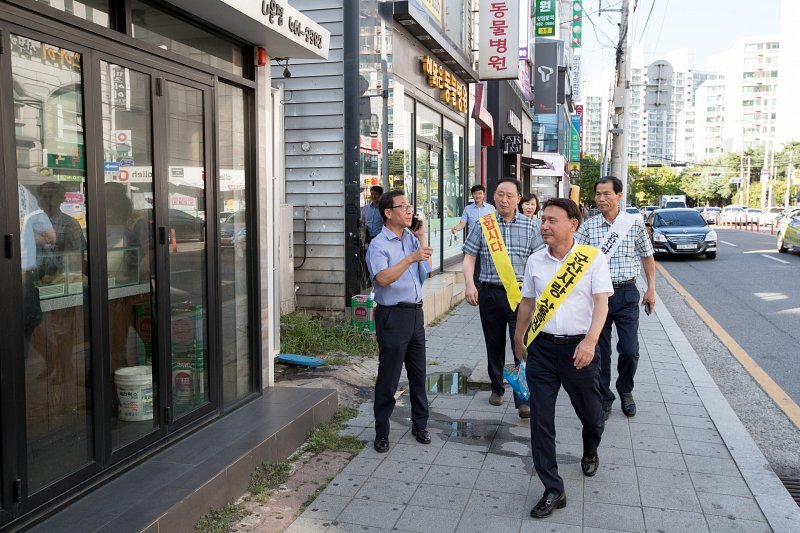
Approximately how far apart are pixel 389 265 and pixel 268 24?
1.92 m

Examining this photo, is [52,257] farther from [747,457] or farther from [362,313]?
[362,313]

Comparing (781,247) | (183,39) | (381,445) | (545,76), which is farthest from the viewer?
(545,76)

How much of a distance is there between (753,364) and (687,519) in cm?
492

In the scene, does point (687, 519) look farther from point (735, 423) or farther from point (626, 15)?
point (626, 15)

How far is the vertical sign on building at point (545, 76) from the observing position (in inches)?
1220

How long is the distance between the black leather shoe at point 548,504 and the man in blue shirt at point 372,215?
18.8 ft

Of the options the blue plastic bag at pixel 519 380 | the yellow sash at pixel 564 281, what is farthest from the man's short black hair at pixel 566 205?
the blue plastic bag at pixel 519 380

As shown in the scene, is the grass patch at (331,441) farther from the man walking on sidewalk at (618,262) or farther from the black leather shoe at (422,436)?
the man walking on sidewalk at (618,262)

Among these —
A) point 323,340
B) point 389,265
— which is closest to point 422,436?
point 389,265

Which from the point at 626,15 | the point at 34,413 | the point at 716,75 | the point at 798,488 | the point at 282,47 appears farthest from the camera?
the point at 716,75

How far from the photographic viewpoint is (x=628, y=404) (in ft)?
19.6

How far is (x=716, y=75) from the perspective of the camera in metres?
165

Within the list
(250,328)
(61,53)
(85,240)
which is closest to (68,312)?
(85,240)

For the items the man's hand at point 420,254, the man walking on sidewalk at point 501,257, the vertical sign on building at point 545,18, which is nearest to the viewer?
the man's hand at point 420,254
